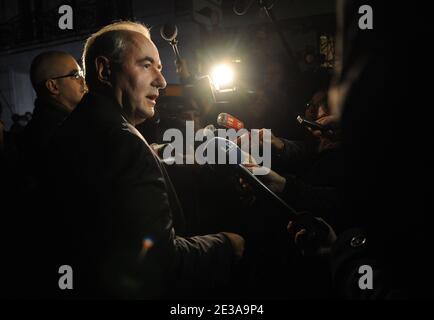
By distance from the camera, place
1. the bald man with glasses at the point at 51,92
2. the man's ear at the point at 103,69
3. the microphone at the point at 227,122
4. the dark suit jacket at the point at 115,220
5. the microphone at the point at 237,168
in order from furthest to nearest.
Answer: the microphone at the point at 227,122
the bald man with glasses at the point at 51,92
the microphone at the point at 237,168
the man's ear at the point at 103,69
the dark suit jacket at the point at 115,220

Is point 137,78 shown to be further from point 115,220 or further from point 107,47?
point 115,220

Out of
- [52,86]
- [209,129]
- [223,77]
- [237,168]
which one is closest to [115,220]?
[237,168]

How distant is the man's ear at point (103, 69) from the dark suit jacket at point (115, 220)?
0.37 m

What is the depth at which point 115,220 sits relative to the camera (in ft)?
4.23

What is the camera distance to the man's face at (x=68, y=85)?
3.38 metres

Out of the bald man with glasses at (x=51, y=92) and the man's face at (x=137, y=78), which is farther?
the bald man with glasses at (x=51, y=92)

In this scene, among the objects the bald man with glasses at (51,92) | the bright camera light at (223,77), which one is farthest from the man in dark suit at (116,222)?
the bright camera light at (223,77)

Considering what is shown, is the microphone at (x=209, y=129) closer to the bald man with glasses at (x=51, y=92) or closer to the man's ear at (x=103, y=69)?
the man's ear at (x=103, y=69)

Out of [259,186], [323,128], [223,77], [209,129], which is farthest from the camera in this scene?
[223,77]

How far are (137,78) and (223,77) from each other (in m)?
3.35

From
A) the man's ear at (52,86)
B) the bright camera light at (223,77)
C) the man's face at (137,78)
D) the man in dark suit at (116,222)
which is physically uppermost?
the bright camera light at (223,77)

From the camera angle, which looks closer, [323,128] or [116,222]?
[116,222]

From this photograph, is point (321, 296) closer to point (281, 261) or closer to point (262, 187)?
point (281, 261)

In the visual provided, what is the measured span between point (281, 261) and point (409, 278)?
7.13ft
